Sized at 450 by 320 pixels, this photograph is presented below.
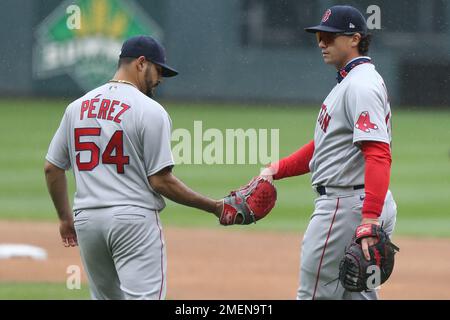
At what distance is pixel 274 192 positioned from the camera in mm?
5246

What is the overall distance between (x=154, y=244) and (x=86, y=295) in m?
2.77

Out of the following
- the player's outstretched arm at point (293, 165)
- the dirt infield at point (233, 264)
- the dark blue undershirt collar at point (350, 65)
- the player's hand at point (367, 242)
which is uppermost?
the dark blue undershirt collar at point (350, 65)

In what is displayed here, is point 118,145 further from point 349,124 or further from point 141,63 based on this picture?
point 349,124

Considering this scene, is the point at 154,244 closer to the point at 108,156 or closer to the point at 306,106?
the point at 108,156

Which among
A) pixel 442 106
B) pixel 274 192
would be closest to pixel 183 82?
pixel 442 106

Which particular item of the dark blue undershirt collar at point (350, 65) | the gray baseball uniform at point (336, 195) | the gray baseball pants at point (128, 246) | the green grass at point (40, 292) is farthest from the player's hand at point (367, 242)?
the green grass at point (40, 292)

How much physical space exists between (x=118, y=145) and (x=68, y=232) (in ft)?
2.34

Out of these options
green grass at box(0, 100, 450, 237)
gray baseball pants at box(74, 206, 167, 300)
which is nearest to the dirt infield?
green grass at box(0, 100, 450, 237)

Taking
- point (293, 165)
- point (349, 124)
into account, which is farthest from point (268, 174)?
point (349, 124)

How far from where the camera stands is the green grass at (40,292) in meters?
6.97

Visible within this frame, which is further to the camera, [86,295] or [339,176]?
[86,295]

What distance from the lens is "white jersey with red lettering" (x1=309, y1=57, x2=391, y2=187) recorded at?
4496mm

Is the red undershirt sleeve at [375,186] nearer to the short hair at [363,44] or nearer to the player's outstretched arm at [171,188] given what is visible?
the short hair at [363,44]

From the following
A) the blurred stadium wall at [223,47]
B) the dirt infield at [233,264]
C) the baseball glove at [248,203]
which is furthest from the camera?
the blurred stadium wall at [223,47]
